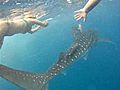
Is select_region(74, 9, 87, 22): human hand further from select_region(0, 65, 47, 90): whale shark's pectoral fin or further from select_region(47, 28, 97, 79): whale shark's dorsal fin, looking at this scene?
select_region(0, 65, 47, 90): whale shark's pectoral fin

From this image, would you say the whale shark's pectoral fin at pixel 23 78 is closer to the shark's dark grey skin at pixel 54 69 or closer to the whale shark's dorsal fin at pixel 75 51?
the shark's dark grey skin at pixel 54 69

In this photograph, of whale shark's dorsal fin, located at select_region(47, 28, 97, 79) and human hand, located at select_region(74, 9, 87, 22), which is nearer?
human hand, located at select_region(74, 9, 87, 22)

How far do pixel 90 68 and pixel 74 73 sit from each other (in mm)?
8034

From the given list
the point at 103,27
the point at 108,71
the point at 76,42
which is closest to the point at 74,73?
the point at 108,71

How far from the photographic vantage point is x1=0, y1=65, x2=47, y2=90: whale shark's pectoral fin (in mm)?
6352

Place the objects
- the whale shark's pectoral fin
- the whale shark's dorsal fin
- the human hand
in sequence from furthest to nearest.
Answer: the whale shark's dorsal fin → the human hand → the whale shark's pectoral fin

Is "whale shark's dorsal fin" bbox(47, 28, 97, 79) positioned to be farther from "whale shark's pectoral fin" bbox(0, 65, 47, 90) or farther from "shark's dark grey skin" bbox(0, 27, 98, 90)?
"whale shark's pectoral fin" bbox(0, 65, 47, 90)

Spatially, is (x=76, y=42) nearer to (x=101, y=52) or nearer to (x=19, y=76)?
(x=19, y=76)

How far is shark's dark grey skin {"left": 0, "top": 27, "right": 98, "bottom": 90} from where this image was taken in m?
6.45

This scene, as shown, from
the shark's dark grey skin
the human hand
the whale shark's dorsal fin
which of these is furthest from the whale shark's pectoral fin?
the human hand

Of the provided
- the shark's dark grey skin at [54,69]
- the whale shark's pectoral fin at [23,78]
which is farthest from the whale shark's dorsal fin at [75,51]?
the whale shark's pectoral fin at [23,78]

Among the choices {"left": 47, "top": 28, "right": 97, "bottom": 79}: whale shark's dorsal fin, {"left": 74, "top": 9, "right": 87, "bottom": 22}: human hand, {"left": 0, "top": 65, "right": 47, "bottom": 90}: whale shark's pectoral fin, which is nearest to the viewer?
{"left": 0, "top": 65, "right": 47, "bottom": 90}: whale shark's pectoral fin

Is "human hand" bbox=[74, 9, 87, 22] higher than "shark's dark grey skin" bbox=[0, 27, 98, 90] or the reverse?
higher

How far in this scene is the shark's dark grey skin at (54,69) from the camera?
6.45 meters
